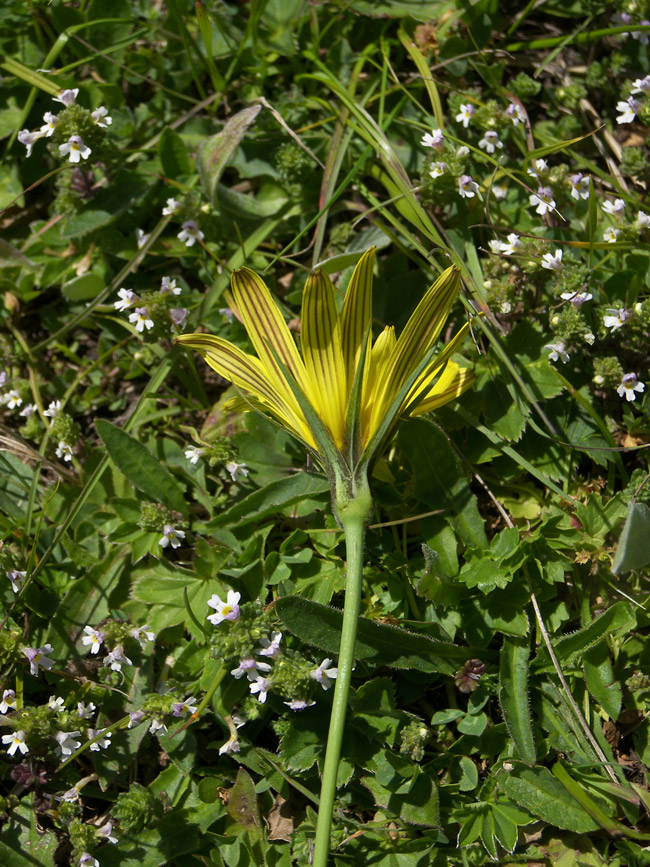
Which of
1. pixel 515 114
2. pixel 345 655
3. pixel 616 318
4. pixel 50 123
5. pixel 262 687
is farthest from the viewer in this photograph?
pixel 515 114

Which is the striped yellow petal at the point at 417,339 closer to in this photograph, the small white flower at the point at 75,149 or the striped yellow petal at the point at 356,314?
the striped yellow petal at the point at 356,314

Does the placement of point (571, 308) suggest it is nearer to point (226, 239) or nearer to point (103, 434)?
point (226, 239)

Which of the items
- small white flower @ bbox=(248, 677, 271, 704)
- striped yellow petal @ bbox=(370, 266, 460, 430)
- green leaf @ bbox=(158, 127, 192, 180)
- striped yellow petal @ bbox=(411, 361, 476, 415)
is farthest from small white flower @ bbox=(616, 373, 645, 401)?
green leaf @ bbox=(158, 127, 192, 180)

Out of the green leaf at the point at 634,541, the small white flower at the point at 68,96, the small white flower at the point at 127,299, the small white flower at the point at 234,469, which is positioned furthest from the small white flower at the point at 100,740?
the small white flower at the point at 68,96

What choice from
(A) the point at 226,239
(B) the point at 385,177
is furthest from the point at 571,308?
(A) the point at 226,239

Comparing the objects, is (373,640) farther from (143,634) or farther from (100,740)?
(100,740)

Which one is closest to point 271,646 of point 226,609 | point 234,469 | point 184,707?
point 226,609
